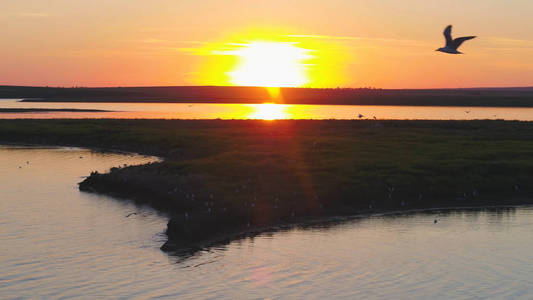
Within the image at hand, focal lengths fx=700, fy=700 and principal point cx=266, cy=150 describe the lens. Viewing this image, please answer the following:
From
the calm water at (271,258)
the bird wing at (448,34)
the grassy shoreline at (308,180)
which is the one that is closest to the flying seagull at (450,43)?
the bird wing at (448,34)

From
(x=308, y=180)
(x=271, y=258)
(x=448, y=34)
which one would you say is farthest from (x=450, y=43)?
(x=271, y=258)

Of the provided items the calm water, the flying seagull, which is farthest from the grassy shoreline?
the flying seagull

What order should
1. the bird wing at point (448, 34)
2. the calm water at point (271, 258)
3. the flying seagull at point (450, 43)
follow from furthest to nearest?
the bird wing at point (448, 34), the flying seagull at point (450, 43), the calm water at point (271, 258)

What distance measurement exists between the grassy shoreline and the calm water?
189 cm

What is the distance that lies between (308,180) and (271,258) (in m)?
13.3

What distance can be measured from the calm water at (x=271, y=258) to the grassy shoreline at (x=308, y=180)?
1890 millimetres

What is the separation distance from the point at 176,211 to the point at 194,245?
6.97 meters

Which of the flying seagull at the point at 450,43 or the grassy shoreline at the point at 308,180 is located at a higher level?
the flying seagull at the point at 450,43

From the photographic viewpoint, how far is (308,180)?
40781mm

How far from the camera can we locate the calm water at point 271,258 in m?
23.9

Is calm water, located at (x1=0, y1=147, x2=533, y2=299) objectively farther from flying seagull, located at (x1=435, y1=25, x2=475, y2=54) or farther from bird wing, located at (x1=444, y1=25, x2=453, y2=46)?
bird wing, located at (x1=444, y1=25, x2=453, y2=46)

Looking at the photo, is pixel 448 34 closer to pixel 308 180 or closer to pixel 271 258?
pixel 308 180

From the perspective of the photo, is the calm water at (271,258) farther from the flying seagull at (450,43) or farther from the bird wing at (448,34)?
the bird wing at (448,34)

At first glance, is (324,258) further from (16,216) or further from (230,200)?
(16,216)
